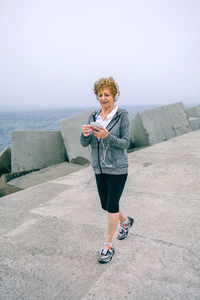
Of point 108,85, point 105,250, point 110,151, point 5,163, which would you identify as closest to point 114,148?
point 110,151

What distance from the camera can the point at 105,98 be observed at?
2.27 meters

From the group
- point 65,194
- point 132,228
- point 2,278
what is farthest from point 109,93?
point 65,194

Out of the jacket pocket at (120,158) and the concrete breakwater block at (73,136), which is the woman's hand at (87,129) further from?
the concrete breakwater block at (73,136)

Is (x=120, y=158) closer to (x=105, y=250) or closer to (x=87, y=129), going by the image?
(x=87, y=129)

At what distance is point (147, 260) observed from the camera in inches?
85.1

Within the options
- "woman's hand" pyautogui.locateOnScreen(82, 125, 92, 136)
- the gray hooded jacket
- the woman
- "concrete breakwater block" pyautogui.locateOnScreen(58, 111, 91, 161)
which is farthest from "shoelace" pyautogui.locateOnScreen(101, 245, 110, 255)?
"concrete breakwater block" pyautogui.locateOnScreen(58, 111, 91, 161)

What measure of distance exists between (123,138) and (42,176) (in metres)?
3.86

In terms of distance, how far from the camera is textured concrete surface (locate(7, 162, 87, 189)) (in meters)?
5.47

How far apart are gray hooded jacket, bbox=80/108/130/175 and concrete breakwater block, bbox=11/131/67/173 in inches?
200

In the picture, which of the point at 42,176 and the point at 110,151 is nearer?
the point at 110,151

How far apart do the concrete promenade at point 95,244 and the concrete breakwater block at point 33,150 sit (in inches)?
120

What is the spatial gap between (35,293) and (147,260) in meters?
0.88

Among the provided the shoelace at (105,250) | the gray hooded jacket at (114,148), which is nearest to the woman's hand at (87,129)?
the gray hooded jacket at (114,148)

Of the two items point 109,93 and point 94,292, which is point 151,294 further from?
point 109,93
